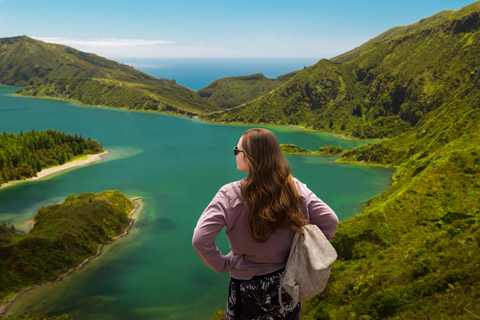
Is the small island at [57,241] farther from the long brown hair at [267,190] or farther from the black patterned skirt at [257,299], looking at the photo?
the long brown hair at [267,190]

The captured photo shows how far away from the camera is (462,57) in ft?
529

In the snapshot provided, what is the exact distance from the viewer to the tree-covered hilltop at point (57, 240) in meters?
42.0

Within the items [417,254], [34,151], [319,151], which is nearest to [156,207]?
[34,151]

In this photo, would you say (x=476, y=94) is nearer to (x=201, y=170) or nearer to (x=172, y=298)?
(x=201, y=170)

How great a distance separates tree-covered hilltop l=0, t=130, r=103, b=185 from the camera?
91.5 meters

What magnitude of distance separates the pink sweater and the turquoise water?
1388 inches

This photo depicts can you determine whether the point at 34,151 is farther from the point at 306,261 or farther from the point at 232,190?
the point at 306,261

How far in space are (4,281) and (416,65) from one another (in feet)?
639

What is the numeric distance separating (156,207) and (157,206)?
698mm

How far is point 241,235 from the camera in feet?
15.9

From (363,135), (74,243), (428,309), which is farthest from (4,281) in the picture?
(363,135)

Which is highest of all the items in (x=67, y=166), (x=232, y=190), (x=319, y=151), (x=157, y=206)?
(x=232, y=190)

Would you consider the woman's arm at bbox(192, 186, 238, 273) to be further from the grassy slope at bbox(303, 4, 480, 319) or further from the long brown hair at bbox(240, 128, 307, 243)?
the grassy slope at bbox(303, 4, 480, 319)

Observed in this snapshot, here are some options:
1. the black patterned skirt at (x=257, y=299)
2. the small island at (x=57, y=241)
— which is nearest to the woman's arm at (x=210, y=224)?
the black patterned skirt at (x=257, y=299)
